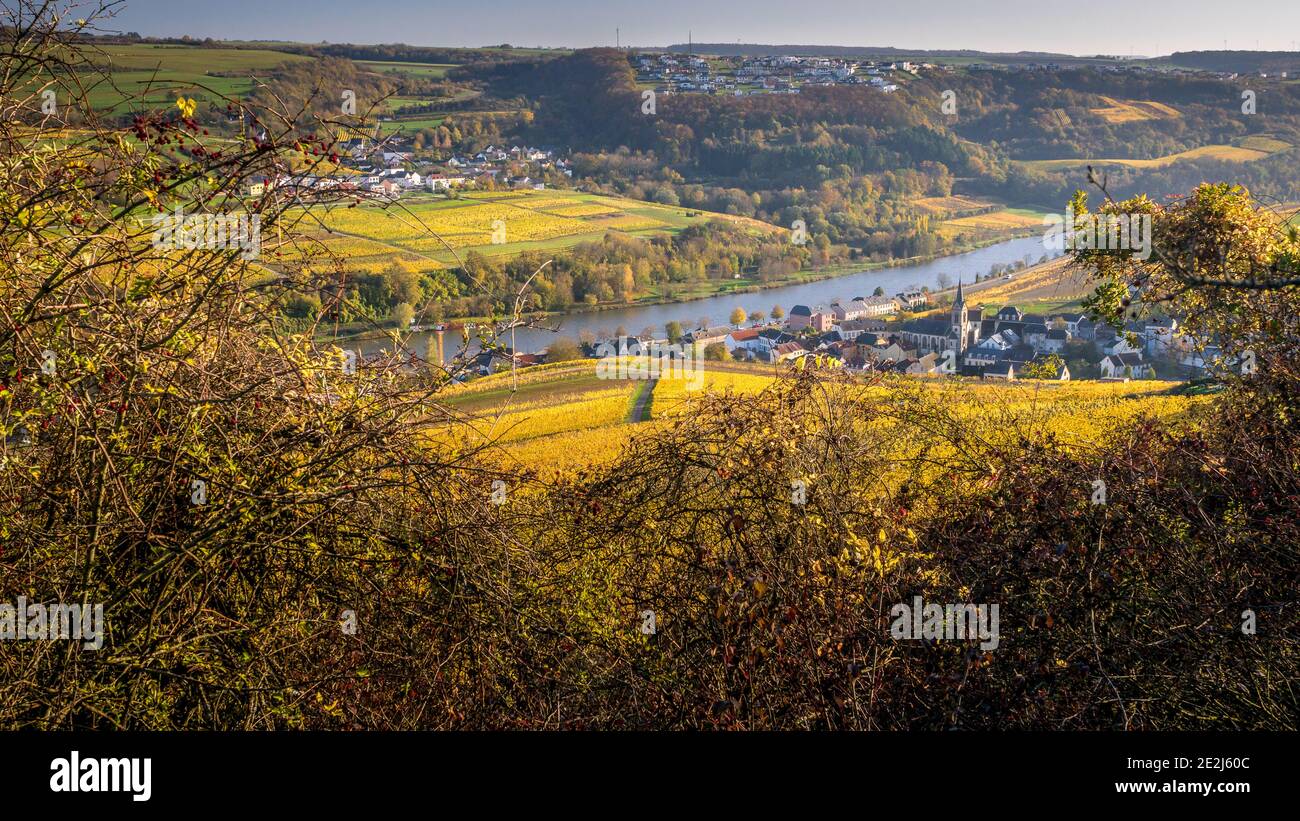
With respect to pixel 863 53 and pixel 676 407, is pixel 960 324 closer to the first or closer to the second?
pixel 676 407

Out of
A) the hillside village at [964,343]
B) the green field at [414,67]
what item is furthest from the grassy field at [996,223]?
the green field at [414,67]

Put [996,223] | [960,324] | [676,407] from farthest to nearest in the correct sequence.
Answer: [996,223] → [960,324] → [676,407]

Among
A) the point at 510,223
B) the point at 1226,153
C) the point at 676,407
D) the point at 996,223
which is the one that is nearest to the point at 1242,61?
the point at 1226,153

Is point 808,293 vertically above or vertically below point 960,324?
above

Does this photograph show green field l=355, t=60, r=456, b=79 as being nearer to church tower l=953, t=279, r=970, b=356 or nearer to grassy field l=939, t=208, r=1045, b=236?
grassy field l=939, t=208, r=1045, b=236

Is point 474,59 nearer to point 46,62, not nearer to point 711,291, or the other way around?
point 711,291

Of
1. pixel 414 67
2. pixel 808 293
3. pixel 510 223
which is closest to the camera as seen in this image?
pixel 510 223

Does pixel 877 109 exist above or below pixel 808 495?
above

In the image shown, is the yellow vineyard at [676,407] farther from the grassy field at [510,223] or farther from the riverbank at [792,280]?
the riverbank at [792,280]
